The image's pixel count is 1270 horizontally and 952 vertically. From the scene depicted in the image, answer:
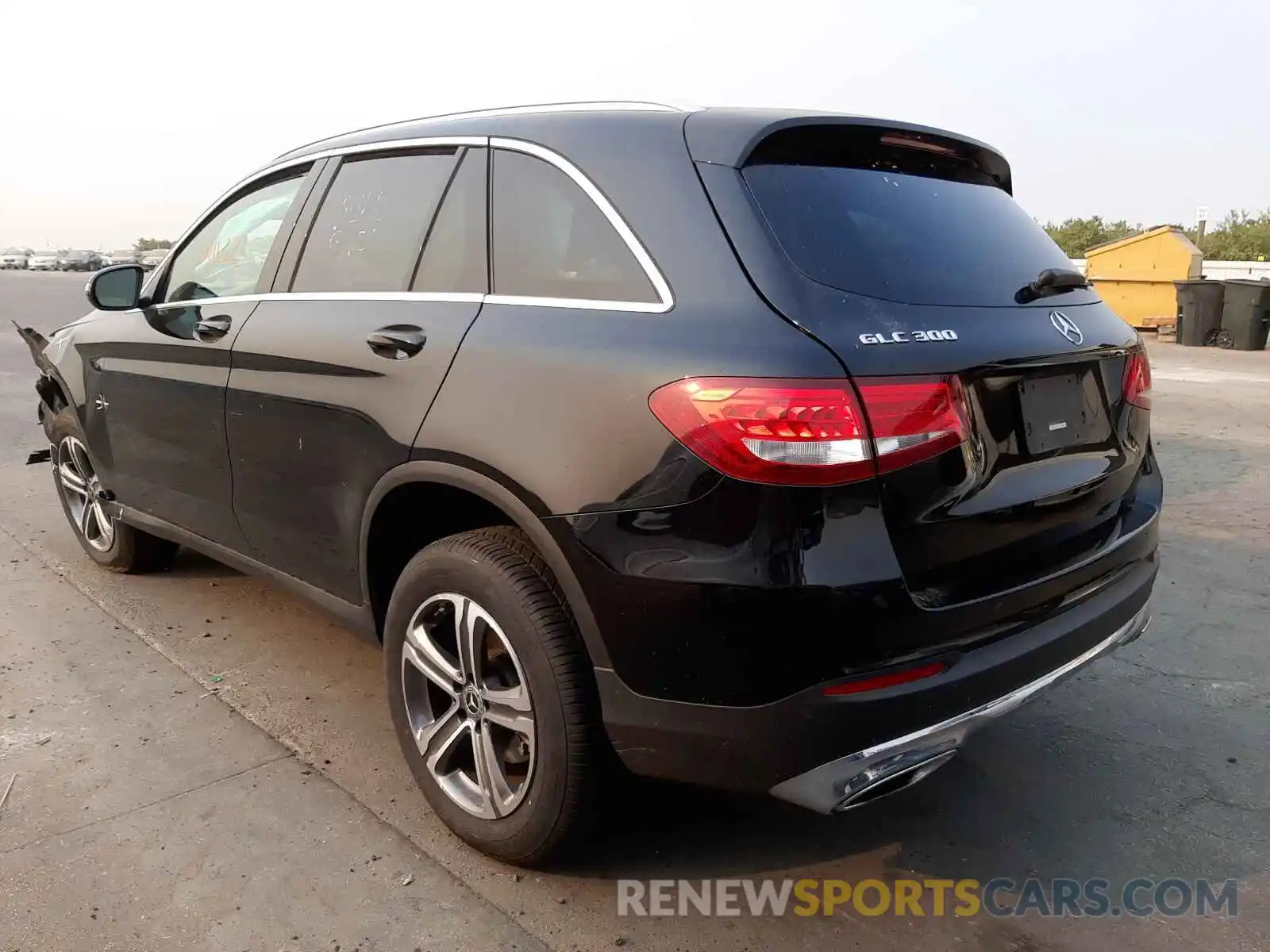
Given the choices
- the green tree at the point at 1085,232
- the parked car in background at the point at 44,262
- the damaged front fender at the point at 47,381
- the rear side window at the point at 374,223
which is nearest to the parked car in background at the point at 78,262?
the parked car in background at the point at 44,262

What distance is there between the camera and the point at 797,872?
8.57 feet

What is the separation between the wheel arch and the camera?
223 centimetres

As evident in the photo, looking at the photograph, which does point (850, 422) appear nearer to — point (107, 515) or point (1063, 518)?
point (1063, 518)

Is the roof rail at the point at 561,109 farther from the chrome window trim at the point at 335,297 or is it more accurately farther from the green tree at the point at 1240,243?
the green tree at the point at 1240,243

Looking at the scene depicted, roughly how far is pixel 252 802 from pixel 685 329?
1892 millimetres

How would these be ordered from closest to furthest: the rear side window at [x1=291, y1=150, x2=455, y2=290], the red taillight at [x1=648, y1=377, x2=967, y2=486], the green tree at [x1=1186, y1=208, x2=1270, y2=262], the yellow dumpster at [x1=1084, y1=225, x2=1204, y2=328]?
the red taillight at [x1=648, y1=377, x2=967, y2=486] < the rear side window at [x1=291, y1=150, x2=455, y2=290] < the yellow dumpster at [x1=1084, y1=225, x2=1204, y2=328] < the green tree at [x1=1186, y1=208, x2=1270, y2=262]

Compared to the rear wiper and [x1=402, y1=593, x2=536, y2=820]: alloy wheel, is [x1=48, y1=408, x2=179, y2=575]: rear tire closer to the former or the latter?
[x1=402, y1=593, x2=536, y2=820]: alloy wheel

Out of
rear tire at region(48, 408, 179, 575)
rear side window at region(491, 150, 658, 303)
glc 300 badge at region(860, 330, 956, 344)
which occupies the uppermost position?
rear side window at region(491, 150, 658, 303)

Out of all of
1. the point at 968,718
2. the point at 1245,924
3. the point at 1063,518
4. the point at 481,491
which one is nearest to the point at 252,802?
the point at 481,491

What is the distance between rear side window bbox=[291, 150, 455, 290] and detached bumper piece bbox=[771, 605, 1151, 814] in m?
1.75

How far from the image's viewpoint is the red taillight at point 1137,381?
2701 millimetres

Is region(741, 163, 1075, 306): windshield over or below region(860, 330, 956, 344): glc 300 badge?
over

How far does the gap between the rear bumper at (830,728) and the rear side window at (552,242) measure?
896 mm

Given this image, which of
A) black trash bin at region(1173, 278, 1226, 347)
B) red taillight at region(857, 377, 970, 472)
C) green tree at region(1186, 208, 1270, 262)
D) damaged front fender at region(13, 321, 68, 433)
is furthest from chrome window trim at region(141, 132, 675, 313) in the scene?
green tree at region(1186, 208, 1270, 262)
